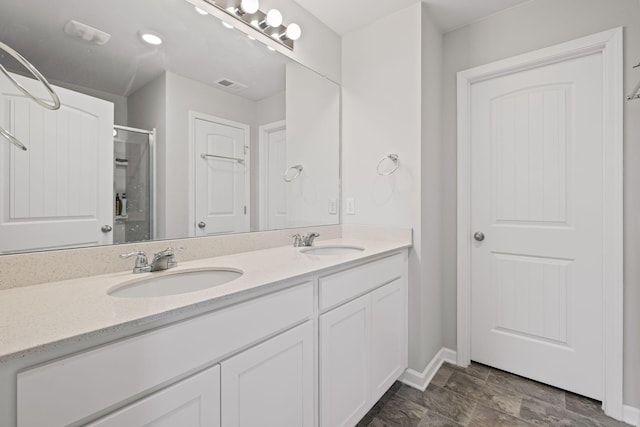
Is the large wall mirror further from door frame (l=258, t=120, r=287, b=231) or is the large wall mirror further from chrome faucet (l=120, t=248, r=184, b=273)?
chrome faucet (l=120, t=248, r=184, b=273)

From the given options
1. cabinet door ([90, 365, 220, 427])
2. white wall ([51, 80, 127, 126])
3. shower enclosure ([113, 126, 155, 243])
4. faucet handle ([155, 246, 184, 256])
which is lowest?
cabinet door ([90, 365, 220, 427])

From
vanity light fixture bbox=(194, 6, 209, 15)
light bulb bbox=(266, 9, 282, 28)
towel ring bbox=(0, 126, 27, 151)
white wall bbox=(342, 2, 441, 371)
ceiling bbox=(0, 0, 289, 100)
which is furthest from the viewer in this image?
white wall bbox=(342, 2, 441, 371)

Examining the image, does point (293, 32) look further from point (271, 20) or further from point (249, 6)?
point (249, 6)

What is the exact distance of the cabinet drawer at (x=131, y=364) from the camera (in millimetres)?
556

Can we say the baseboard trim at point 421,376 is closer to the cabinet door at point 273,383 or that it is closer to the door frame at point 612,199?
the door frame at point 612,199

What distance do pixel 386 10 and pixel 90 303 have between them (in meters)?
2.16

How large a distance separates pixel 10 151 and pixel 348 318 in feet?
4.38

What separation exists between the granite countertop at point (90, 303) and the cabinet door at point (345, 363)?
10.1 inches

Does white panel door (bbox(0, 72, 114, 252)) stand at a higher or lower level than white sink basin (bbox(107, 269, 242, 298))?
higher

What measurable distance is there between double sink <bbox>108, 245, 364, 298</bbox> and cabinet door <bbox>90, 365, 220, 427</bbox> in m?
0.41

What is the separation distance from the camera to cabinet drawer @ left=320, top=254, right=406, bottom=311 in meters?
1.22

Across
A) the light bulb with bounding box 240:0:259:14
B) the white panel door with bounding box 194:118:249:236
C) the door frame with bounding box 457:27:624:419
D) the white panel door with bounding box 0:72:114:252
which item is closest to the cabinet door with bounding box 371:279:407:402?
the white panel door with bounding box 194:118:249:236

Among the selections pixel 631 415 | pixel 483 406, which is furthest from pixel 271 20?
pixel 631 415

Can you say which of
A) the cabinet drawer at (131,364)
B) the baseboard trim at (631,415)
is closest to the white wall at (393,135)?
the baseboard trim at (631,415)
